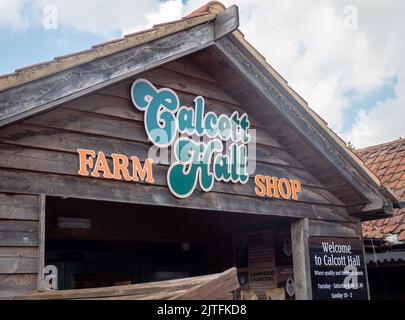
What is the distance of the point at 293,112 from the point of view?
6430mm

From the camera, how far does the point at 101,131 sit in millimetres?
5082

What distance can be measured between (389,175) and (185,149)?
17.7ft

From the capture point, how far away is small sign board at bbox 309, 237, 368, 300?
672 centimetres

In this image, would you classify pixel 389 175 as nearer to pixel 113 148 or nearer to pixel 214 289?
pixel 113 148

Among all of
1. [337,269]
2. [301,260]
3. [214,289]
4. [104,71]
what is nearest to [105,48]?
[104,71]

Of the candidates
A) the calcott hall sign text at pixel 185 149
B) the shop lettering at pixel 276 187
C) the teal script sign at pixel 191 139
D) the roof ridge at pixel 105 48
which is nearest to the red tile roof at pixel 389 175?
the shop lettering at pixel 276 187

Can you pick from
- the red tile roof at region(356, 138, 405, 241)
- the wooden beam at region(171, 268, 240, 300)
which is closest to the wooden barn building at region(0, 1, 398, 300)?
the red tile roof at region(356, 138, 405, 241)

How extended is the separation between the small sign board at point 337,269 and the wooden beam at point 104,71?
2.87m

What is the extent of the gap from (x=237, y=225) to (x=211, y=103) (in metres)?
2.80

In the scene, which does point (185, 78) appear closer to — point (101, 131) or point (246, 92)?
point (246, 92)

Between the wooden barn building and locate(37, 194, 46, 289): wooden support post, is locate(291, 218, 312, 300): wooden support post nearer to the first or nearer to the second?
the wooden barn building

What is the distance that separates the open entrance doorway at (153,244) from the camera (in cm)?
725
